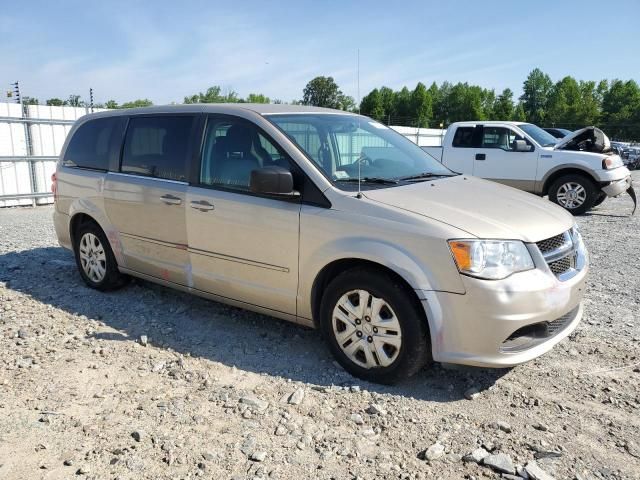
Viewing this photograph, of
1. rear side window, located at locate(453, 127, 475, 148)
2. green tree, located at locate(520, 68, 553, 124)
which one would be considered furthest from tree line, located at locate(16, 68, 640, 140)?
rear side window, located at locate(453, 127, 475, 148)

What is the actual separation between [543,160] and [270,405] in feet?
31.2

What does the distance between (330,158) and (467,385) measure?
1858 millimetres

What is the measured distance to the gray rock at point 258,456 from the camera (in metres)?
2.70

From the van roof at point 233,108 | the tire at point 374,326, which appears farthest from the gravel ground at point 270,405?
the van roof at point 233,108

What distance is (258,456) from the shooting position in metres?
2.71

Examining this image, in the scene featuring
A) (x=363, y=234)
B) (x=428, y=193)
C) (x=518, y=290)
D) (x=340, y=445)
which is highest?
(x=428, y=193)

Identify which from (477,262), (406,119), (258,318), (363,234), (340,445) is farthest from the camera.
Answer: (406,119)

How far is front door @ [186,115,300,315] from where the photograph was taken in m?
3.79

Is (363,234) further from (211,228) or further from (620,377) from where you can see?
(620,377)

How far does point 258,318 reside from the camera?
4668 millimetres

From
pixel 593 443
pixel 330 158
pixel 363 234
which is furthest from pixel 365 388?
pixel 330 158

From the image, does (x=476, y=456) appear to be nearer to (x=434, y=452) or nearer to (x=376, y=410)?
(x=434, y=452)

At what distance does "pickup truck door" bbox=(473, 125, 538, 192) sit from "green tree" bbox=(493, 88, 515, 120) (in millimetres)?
76614

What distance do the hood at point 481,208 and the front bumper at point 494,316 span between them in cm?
28
